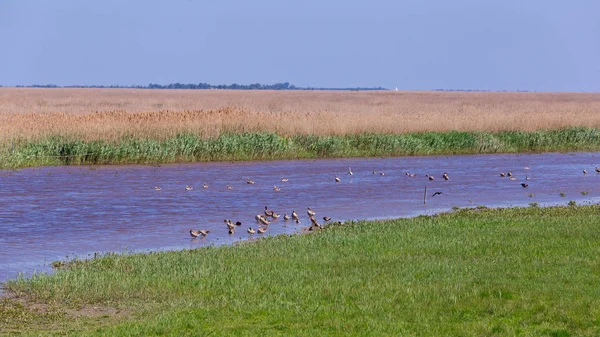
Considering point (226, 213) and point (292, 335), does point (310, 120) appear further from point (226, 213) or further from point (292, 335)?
point (292, 335)

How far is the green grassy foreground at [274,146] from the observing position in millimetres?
33281

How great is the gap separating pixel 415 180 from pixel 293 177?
4105 mm

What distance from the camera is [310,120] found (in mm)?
41312

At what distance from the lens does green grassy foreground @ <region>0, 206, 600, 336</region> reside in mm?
10242

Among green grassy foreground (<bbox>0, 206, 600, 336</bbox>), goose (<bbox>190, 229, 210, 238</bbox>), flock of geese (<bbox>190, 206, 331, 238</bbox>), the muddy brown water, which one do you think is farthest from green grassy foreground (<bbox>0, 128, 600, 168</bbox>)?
green grassy foreground (<bbox>0, 206, 600, 336</bbox>)

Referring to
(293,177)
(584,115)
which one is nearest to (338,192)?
(293,177)

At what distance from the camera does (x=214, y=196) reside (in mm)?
26000

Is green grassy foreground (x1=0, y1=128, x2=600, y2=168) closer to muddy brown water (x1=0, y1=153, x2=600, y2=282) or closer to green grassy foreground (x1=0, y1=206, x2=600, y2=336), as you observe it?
muddy brown water (x1=0, y1=153, x2=600, y2=282)

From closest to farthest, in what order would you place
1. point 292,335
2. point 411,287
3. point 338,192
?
point 292,335 → point 411,287 → point 338,192

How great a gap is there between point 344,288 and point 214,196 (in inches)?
563

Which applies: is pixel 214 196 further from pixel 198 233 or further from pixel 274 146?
pixel 274 146

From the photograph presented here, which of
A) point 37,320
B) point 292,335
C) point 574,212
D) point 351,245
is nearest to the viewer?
point 292,335

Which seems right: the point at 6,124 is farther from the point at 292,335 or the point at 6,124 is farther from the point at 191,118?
the point at 292,335

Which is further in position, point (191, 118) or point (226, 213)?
point (191, 118)
